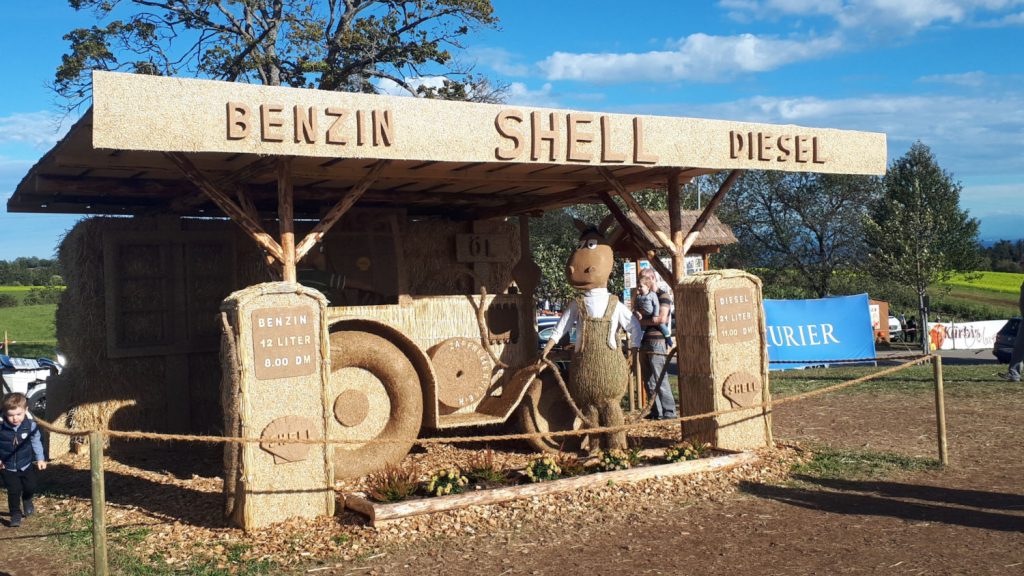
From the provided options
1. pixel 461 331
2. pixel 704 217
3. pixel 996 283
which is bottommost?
pixel 461 331

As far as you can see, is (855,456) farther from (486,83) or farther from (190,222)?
(486,83)

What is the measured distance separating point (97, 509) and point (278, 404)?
1.85m

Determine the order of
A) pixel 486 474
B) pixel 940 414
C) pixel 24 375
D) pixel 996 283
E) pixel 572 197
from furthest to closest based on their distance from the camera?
pixel 996 283 → pixel 24 375 → pixel 572 197 → pixel 940 414 → pixel 486 474

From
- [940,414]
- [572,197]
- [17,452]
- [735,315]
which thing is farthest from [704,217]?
[17,452]

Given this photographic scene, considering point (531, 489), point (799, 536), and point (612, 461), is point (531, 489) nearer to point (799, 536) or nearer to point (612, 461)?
point (612, 461)

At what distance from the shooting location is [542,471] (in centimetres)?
722

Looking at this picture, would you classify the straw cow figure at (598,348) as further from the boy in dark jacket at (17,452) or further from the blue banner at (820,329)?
the blue banner at (820,329)

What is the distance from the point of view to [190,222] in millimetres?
10195

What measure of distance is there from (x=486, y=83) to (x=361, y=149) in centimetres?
1890

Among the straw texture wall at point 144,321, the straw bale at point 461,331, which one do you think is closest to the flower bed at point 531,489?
the straw bale at point 461,331

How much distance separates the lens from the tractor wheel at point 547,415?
912cm

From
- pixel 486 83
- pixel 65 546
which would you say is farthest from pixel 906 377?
pixel 486 83

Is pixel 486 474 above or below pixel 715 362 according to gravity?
below

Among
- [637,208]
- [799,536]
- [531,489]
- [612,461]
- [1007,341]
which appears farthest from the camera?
[1007,341]
